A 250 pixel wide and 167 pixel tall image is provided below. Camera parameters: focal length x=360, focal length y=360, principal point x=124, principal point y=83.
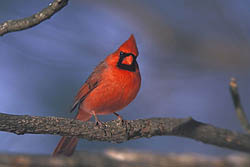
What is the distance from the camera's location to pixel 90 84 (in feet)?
5.67

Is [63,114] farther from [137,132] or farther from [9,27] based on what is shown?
[9,27]

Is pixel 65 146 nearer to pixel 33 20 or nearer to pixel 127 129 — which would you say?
pixel 127 129

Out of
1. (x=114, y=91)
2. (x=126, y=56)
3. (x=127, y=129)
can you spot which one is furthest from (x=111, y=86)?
(x=127, y=129)

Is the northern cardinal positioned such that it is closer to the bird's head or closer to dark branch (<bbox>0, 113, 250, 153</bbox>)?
the bird's head

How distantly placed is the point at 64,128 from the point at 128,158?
0.26 m

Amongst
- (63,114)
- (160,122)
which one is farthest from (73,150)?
(160,122)

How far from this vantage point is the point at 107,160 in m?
1.28

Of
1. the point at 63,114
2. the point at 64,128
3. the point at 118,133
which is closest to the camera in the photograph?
the point at 64,128

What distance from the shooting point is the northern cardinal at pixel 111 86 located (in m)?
1.56

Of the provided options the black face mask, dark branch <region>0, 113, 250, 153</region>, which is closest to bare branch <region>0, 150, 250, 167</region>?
dark branch <region>0, 113, 250, 153</region>

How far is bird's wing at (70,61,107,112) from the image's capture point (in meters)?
1.70

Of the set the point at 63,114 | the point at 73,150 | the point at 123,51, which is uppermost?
the point at 123,51

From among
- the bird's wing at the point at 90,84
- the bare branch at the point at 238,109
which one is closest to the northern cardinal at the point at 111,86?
the bird's wing at the point at 90,84

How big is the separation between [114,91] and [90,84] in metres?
0.19
